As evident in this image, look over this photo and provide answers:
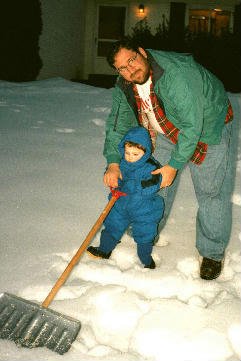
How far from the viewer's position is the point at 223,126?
2240 mm

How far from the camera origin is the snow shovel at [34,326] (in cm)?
184

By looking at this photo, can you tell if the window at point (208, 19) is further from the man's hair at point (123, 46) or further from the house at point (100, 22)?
the man's hair at point (123, 46)

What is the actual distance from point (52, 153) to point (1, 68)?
617 cm

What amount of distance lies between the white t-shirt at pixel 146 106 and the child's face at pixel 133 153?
0.21 metres

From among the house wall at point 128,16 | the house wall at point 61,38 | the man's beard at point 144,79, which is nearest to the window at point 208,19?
the house wall at point 128,16

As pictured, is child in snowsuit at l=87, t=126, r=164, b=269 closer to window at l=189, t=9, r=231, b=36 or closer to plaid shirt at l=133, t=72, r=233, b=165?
plaid shirt at l=133, t=72, r=233, b=165

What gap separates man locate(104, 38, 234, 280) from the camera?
6.32ft

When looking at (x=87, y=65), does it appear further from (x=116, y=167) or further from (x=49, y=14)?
(x=116, y=167)

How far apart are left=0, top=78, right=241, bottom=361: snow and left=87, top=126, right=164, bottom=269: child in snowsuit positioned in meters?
0.19

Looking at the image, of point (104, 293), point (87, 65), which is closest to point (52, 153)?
point (104, 293)

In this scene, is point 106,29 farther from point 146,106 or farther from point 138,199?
point 138,199

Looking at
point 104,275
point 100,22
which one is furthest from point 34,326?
point 100,22

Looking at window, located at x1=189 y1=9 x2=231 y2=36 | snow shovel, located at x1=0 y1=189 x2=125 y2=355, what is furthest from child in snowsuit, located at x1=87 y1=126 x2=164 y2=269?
window, located at x1=189 y1=9 x2=231 y2=36

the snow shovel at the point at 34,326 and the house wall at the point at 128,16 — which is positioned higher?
the house wall at the point at 128,16
